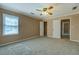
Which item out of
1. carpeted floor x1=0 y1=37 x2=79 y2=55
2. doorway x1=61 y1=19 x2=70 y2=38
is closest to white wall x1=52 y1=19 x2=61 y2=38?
doorway x1=61 y1=19 x2=70 y2=38

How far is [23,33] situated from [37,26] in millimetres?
421

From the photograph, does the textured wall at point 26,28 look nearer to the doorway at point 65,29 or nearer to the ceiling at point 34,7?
the ceiling at point 34,7

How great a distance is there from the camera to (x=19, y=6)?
2.22 m

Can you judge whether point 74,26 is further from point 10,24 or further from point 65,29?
point 10,24

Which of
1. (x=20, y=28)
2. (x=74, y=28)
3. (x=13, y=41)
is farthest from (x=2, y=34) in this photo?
(x=74, y=28)

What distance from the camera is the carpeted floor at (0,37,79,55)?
2176 millimetres

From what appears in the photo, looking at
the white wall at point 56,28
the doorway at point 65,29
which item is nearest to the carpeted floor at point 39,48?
the doorway at point 65,29

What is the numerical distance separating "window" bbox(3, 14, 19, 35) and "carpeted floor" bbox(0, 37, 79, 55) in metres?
0.29

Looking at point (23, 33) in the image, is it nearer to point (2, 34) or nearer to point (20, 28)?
point (20, 28)

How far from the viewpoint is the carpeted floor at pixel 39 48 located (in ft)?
7.14

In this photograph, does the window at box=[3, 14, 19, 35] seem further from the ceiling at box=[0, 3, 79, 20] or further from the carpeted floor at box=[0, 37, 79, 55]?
the carpeted floor at box=[0, 37, 79, 55]

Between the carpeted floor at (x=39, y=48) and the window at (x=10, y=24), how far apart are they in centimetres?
29

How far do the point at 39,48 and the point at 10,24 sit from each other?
2.74ft
